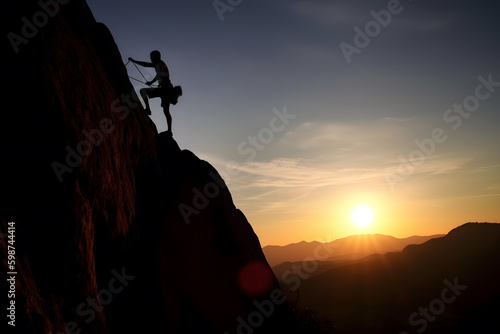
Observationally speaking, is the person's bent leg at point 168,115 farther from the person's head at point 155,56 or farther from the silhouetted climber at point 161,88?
the person's head at point 155,56

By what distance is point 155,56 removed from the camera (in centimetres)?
1238

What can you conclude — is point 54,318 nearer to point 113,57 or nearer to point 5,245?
point 5,245

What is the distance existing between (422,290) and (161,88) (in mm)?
55355

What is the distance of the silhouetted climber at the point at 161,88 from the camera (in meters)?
12.4

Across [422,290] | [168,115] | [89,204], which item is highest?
[168,115]

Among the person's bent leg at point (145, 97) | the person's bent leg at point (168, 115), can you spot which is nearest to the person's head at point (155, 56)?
the person's bent leg at point (145, 97)

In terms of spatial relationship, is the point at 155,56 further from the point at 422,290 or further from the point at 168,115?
the point at 422,290

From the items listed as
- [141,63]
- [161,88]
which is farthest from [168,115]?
[141,63]

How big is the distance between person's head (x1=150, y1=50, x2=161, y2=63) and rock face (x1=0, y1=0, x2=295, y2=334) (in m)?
3.28

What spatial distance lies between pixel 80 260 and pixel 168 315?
6.20 meters

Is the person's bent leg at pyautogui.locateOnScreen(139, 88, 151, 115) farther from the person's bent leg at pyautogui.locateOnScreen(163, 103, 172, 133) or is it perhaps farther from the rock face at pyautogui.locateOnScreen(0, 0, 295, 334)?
the rock face at pyautogui.locateOnScreen(0, 0, 295, 334)

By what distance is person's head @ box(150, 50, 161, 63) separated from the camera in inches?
486

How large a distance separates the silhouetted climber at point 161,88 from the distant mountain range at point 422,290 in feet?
55.1

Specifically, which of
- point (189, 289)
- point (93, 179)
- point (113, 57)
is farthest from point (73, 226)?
point (189, 289)
